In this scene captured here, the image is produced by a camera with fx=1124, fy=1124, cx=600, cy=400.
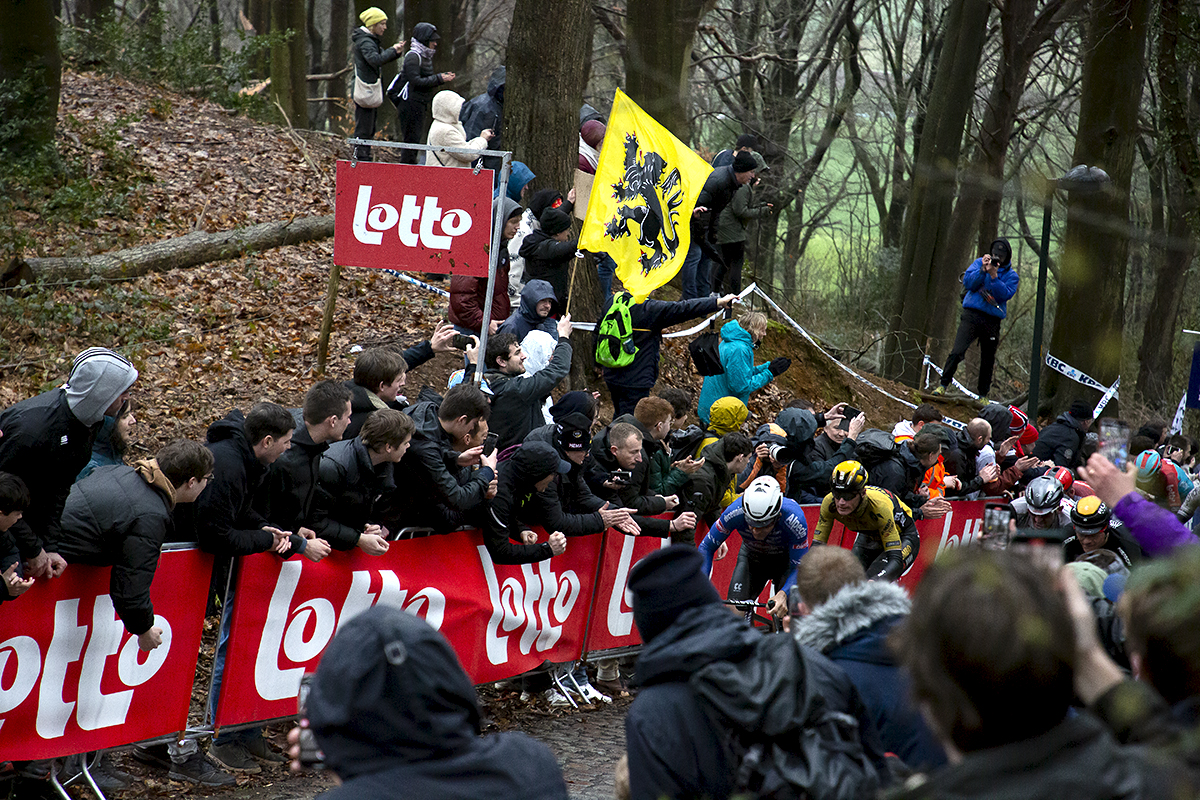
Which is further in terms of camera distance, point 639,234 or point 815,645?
point 639,234

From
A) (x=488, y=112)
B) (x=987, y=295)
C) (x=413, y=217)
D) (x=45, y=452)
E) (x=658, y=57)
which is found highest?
(x=658, y=57)

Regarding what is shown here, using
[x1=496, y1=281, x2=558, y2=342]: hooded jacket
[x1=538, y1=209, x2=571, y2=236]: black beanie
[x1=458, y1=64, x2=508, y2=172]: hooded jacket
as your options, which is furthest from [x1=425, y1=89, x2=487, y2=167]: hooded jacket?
[x1=496, y1=281, x2=558, y2=342]: hooded jacket

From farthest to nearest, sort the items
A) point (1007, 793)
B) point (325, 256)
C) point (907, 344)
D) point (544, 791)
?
1. point (907, 344)
2. point (325, 256)
3. point (544, 791)
4. point (1007, 793)

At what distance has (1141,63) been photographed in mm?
18203

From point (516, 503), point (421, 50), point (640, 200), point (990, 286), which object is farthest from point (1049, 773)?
point (990, 286)

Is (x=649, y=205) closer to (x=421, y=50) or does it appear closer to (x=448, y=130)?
(x=448, y=130)

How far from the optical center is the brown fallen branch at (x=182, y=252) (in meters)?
11.7

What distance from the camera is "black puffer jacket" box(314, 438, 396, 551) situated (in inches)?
251

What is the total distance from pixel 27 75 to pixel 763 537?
1063 cm

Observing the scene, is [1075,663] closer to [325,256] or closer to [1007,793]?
[1007,793]

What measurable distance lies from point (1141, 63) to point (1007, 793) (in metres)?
19.1

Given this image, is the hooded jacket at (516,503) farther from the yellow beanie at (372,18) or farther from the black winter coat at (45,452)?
the yellow beanie at (372,18)

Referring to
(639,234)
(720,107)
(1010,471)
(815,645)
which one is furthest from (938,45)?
(815,645)

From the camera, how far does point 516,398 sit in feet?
27.0
